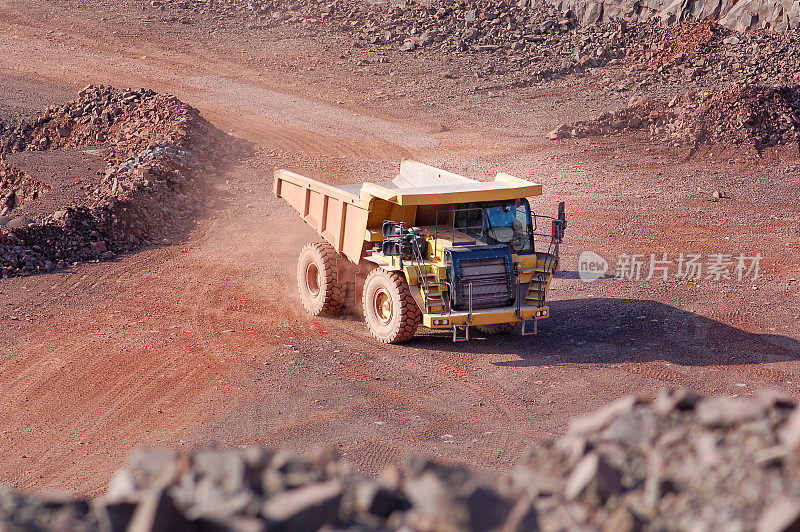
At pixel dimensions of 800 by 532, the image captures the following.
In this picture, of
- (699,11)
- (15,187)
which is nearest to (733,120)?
(699,11)

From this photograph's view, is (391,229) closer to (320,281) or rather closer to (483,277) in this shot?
(483,277)

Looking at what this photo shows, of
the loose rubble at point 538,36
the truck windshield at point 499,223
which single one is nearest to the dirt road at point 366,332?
the truck windshield at point 499,223

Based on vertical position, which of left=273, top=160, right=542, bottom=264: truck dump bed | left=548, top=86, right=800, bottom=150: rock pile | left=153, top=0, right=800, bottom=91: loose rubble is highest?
left=153, top=0, right=800, bottom=91: loose rubble

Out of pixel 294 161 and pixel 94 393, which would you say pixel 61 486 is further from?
pixel 294 161

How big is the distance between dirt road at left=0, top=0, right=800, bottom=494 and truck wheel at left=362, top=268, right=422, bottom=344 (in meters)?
0.26

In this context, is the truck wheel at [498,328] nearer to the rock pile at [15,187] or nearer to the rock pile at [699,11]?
the rock pile at [15,187]

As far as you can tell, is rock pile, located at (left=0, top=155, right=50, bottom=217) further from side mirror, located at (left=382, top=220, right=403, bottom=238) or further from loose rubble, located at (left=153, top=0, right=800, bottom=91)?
loose rubble, located at (left=153, top=0, right=800, bottom=91)

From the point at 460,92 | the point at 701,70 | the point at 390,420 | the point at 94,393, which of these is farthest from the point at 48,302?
the point at 701,70

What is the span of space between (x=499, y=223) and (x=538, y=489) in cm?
731

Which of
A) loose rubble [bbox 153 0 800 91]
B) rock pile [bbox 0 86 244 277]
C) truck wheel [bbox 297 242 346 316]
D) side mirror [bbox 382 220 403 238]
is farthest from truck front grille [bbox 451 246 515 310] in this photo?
loose rubble [bbox 153 0 800 91]

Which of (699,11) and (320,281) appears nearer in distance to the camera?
(320,281)

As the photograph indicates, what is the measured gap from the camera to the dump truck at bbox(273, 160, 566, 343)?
470 inches

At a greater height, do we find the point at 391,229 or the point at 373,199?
the point at 373,199

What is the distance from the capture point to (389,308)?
501 inches
